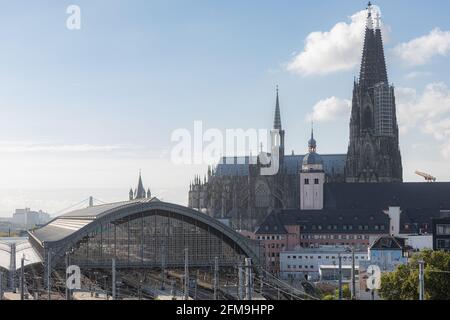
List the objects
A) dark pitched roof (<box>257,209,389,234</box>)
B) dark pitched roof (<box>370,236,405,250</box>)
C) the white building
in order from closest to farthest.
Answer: dark pitched roof (<box>370,236,405,250</box>) → the white building → dark pitched roof (<box>257,209,389,234</box>)

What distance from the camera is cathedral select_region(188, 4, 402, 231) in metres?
122

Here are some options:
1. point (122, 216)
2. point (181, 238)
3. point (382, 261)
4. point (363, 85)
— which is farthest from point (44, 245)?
point (363, 85)

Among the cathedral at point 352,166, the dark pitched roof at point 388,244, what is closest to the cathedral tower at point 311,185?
A: the cathedral at point 352,166

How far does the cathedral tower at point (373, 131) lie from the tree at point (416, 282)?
69.3 m

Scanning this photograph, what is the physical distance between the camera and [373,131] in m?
123

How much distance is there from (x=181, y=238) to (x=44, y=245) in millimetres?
12179

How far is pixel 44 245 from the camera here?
215 ft

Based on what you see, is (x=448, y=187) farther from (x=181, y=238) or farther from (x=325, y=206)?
(x=181, y=238)

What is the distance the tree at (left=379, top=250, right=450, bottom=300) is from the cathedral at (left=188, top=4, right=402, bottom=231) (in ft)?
203

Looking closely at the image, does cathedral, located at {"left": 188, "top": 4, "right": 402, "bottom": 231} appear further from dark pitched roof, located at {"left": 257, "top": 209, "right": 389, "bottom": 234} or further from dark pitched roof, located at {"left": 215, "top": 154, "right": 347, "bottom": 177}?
dark pitched roof, located at {"left": 257, "top": 209, "right": 389, "bottom": 234}

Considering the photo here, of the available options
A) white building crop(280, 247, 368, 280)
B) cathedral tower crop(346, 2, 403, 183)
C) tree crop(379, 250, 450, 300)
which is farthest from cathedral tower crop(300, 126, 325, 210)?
tree crop(379, 250, 450, 300)

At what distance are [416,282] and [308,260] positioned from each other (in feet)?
135

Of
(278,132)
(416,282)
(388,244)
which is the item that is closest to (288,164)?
(278,132)

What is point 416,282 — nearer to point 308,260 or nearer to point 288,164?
point 308,260
